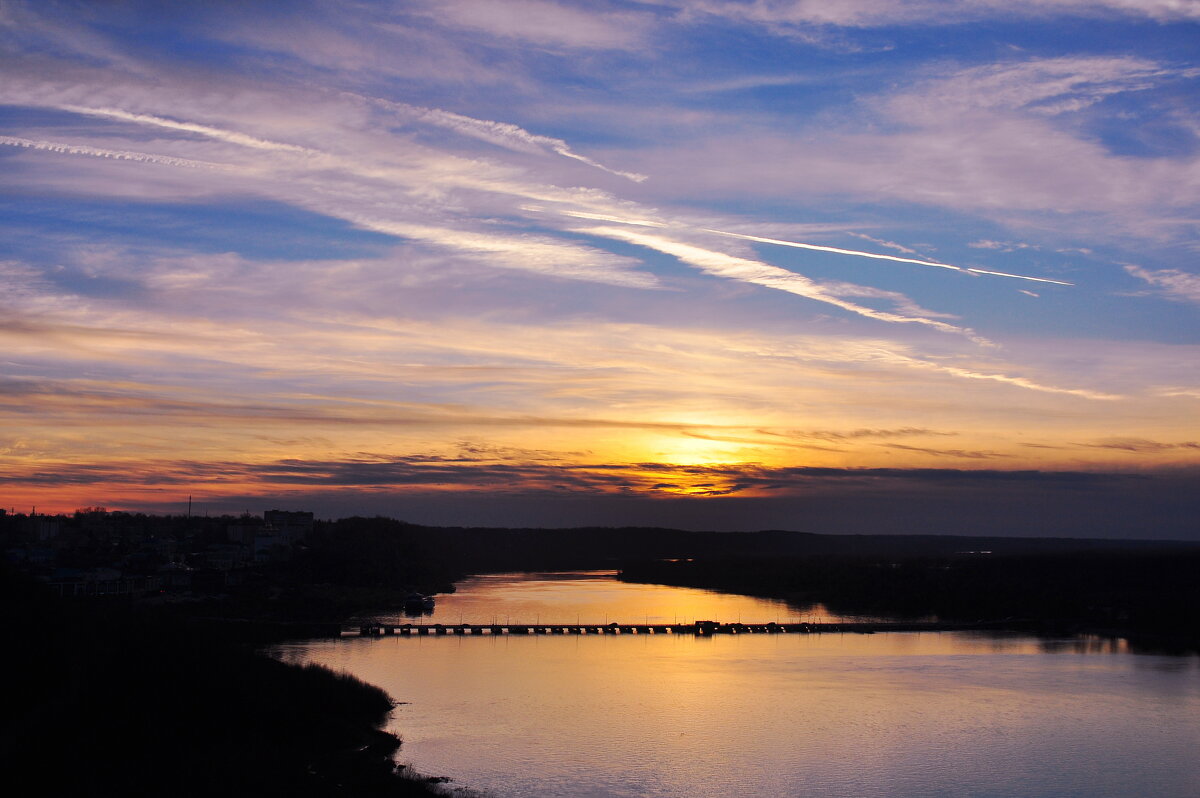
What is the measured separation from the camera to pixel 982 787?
99.1 ft

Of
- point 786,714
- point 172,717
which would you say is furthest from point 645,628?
point 172,717

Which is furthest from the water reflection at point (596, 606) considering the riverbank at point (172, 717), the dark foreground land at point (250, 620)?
the riverbank at point (172, 717)

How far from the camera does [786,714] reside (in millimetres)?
40688

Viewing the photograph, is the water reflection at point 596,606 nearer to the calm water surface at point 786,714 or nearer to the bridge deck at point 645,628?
the bridge deck at point 645,628

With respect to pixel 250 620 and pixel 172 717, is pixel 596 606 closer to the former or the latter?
pixel 250 620

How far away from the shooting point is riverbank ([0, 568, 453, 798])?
83.0 ft

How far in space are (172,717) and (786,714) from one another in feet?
74.3

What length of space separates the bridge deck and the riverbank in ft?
90.8

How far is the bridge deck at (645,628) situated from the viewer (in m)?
68.2

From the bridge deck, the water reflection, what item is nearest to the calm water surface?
the bridge deck

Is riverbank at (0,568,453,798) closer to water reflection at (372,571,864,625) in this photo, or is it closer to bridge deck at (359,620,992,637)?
bridge deck at (359,620,992,637)

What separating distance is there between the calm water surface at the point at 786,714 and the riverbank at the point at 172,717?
245 cm

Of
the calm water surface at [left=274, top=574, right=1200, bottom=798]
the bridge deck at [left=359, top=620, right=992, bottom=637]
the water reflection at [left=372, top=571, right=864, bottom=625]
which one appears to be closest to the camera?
the calm water surface at [left=274, top=574, right=1200, bottom=798]

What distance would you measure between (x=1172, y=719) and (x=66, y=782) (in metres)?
38.7
